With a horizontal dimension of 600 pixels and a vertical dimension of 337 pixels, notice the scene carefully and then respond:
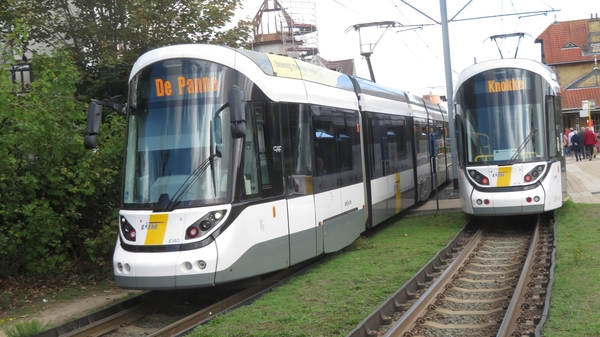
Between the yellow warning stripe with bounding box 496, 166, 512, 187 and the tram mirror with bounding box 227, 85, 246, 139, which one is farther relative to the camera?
the yellow warning stripe with bounding box 496, 166, 512, 187

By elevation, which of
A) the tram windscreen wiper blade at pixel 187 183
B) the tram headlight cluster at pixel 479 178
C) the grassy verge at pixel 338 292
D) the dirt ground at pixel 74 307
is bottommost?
the dirt ground at pixel 74 307

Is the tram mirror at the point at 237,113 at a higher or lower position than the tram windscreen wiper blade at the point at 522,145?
higher

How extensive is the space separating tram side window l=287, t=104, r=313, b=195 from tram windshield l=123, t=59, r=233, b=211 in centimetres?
155

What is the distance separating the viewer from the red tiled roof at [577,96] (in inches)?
2329

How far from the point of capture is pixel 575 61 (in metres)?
64.6

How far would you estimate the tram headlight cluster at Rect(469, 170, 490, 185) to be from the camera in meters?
14.4

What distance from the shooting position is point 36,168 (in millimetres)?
11445

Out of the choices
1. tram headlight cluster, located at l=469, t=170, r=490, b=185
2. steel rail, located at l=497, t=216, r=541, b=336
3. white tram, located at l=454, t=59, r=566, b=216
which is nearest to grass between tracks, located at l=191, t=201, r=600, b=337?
steel rail, located at l=497, t=216, r=541, b=336

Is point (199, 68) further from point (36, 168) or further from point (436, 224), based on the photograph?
point (436, 224)

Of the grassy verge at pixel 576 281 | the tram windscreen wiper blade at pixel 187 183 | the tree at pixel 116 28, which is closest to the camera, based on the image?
the grassy verge at pixel 576 281

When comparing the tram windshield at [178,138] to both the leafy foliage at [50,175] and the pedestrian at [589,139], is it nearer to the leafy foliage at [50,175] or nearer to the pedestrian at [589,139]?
the leafy foliage at [50,175]

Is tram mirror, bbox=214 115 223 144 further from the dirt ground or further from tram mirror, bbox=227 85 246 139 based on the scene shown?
the dirt ground

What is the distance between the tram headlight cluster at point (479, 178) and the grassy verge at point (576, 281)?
1656 mm

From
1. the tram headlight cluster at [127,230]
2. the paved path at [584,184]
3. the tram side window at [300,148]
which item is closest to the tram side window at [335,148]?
the tram side window at [300,148]
